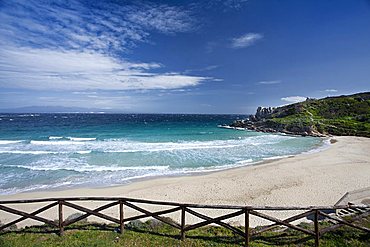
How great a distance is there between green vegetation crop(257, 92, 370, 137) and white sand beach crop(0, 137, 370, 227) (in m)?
37.4

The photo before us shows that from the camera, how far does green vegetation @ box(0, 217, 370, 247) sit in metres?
7.13

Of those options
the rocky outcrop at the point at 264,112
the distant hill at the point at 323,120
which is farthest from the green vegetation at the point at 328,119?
the rocky outcrop at the point at 264,112

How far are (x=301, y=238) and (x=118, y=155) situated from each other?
24.2 meters

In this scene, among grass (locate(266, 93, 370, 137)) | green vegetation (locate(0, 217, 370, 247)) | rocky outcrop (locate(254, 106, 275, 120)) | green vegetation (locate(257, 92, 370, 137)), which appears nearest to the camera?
green vegetation (locate(0, 217, 370, 247))

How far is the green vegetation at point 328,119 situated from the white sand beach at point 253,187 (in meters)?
37.4

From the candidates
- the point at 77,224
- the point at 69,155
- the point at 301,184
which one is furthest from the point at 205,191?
the point at 69,155

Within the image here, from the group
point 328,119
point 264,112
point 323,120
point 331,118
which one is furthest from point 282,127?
point 264,112

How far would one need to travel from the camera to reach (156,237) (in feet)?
24.8

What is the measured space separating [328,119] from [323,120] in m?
3.16

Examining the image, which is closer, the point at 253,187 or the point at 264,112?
the point at 253,187

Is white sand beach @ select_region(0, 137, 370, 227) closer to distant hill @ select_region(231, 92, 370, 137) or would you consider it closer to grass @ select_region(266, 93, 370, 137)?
distant hill @ select_region(231, 92, 370, 137)

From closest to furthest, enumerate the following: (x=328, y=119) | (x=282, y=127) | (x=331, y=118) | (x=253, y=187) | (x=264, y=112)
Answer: (x=253, y=187) → (x=282, y=127) → (x=328, y=119) → (x=331, y=118) → (x=264, y=112)

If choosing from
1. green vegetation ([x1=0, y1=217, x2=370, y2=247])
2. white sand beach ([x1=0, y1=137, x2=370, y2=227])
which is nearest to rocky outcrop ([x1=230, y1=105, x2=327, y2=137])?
white sand beach ([x1=0, y1=137, x2=370, y2=227])

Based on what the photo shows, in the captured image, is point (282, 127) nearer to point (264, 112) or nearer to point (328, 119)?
point (328, 119)
